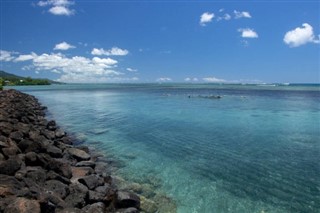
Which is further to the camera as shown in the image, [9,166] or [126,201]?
[9,166]

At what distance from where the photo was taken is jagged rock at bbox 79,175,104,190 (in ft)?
32.3

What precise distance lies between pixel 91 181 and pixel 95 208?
2002 millimetres

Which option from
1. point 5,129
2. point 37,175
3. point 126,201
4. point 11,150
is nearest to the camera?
point 126,201

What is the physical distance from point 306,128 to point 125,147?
1612 cm

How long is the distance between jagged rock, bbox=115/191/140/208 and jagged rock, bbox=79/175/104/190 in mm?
1263

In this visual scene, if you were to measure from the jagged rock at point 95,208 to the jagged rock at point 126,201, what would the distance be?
1.66 feet

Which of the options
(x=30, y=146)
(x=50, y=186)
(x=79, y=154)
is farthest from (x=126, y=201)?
(x=30, y=146)

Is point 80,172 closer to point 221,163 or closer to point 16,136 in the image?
point 16,136

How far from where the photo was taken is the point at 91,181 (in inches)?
395

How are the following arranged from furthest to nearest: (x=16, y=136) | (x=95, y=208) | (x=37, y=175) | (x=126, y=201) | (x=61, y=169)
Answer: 1. (x=16, y=136)
2. (x=61, y=169)
3. (x=37, y=175)
4. (x=126, y=201)
5. (x=95, y=208)

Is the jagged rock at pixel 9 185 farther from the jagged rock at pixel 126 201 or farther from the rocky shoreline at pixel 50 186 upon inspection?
the jagged rock at pixel 126 201

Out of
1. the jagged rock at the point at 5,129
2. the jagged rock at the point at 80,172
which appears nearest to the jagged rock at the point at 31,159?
the jagged rock at the point at 80,172

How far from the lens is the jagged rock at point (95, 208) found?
26.2ft

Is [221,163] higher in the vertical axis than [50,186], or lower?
lower
